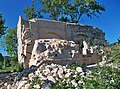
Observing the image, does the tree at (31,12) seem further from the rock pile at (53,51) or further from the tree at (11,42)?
the rock pile at (53,51)

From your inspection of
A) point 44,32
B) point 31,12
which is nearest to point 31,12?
point 31,12

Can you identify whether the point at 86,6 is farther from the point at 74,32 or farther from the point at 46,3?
the point at 74,32

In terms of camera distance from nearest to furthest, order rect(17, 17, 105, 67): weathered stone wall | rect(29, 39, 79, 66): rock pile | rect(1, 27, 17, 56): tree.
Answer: rect(29, 39, 79, 66): rock pile, rect(17, 17, 105, 67): weathered stone wall, rect(1, 27, 17, 56): tree

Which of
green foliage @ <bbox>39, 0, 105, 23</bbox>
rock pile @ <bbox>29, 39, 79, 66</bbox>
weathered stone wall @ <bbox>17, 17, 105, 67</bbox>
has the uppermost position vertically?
green foliage @ <bbox>39, 0, 105, 23</bbox>

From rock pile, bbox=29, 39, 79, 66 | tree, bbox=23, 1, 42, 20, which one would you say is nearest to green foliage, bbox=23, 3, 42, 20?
tree, bbox=23, 1, 42, 20

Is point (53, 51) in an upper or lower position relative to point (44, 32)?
lower

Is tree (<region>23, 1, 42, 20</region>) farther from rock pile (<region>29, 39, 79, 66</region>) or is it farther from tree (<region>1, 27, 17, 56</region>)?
rock pile (<region>29, 39, 79, 66</region>)

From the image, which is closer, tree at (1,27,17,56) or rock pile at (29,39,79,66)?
rock pile at (29,39,79,66)

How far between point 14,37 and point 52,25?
11645 mm

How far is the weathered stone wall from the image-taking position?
75.2 ft

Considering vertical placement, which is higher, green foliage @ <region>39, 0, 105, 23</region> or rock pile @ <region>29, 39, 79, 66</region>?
green foliage @ <region>39, 0, 105, 23</region>

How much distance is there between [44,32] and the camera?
24594 mm

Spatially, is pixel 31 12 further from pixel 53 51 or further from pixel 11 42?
pixel 53 51

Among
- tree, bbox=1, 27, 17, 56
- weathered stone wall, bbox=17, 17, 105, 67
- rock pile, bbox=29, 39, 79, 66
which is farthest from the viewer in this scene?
tree, bbox=1, 27, 17, 56
